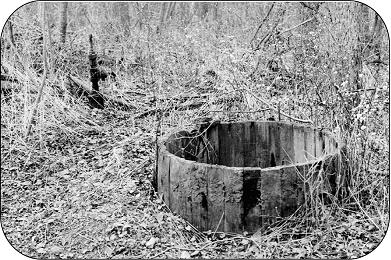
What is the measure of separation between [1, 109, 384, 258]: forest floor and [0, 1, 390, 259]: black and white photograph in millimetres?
14

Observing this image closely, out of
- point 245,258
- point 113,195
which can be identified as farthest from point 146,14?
point 245,258

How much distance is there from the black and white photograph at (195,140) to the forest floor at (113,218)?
0.05 feet

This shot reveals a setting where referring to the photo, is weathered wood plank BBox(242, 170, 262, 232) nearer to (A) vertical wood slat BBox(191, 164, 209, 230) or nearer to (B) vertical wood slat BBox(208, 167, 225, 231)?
(B) vertical wood slat BBox(208, 167, 225, 231)

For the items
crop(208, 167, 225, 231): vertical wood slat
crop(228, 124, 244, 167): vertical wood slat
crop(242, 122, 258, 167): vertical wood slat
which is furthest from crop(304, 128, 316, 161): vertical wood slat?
crop(208, 167, 225, 231): vertical wood slat

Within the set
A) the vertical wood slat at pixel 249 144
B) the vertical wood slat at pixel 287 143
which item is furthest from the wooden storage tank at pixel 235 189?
the vertical wood slat at pixel 249 144

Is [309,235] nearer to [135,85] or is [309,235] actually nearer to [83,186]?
[83,186]

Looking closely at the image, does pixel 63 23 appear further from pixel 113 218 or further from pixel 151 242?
pixel 151 242

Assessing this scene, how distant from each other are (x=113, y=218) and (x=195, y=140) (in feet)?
3.89

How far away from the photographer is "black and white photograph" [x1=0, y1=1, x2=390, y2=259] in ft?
11.0

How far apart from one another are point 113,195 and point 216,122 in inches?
48.5

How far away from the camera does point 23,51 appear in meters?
5.91

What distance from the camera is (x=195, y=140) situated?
4535 millimetres

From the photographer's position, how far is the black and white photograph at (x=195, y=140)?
334 centimetres

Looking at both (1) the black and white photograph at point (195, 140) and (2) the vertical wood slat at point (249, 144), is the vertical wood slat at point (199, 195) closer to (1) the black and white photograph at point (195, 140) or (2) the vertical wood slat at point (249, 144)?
(1) the black and white photograph at point (195, 140)
